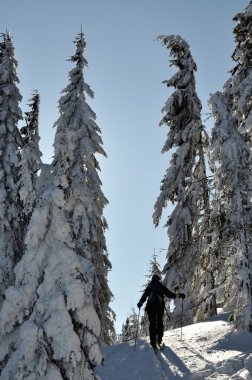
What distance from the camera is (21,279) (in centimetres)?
1077

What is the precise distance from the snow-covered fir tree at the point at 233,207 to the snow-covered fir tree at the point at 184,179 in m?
5.22

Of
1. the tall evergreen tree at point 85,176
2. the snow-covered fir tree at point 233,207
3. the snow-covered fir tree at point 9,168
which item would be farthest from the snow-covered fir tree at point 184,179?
the snow-covered fir tree at point 9,168

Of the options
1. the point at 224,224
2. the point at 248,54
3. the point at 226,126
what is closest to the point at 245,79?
the point at 248,54

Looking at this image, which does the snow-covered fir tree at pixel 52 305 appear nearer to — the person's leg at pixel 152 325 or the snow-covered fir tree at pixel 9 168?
the person's leg at pixel 152 325

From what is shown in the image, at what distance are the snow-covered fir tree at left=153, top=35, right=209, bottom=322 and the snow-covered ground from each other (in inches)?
249

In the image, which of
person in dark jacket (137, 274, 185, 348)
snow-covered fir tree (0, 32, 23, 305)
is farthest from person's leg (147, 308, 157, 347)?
snow-covered fir tree (0, 32, 23, 305)

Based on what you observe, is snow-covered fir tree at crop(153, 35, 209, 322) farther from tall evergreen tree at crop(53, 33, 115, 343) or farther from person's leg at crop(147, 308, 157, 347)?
person's leg at crop(147, 308, 157, 347)

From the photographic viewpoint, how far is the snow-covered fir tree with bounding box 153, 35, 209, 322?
20188 mm

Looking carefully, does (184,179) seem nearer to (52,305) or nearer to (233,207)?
(233,207)

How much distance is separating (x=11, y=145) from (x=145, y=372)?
16.8m

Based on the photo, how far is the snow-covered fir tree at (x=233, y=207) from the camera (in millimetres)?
12219

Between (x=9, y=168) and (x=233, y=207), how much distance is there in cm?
1407

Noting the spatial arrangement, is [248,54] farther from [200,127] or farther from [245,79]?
[200,127]

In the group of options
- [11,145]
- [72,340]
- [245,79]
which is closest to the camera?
[72,340]
